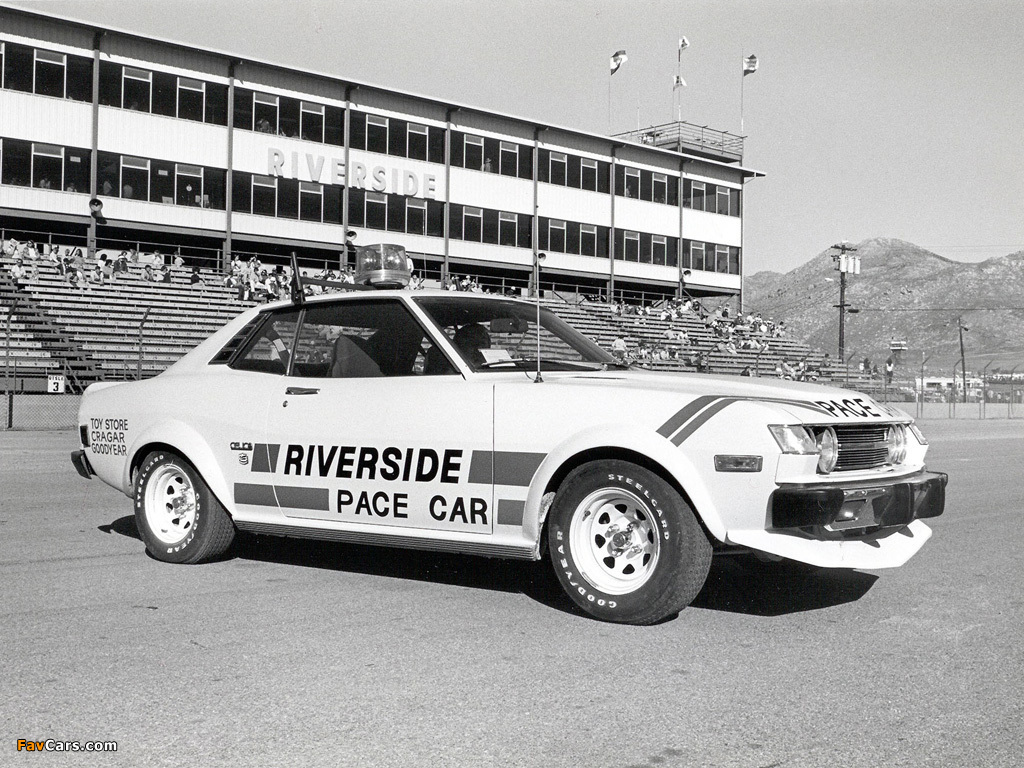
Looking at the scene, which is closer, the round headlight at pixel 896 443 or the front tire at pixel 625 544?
the front tire at pixel 625 544

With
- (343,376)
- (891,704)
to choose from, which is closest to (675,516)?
(891,704)

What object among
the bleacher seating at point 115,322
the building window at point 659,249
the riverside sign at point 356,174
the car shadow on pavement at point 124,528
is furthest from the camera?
the building window at point 659,249

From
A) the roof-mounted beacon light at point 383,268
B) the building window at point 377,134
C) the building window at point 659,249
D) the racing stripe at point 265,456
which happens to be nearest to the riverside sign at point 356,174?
the building window at point 377,134

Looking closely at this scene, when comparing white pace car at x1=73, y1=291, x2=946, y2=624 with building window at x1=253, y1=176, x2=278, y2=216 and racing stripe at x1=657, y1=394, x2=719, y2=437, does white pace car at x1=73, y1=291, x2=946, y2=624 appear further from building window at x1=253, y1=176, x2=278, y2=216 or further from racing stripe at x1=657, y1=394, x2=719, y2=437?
building window at x1=253, y1=176, x2=278, y2=216

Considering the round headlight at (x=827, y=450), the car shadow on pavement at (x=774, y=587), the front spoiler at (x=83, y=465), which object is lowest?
the car shadow on pavement at (x=774, y=587)

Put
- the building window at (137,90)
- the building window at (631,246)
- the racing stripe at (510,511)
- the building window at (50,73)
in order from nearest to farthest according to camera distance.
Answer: the racing stripe at (510,511)
the building window at (50,73)
the building window at (137,90)
the building window at (631,246)

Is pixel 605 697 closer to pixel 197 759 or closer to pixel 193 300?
pixel 197 759

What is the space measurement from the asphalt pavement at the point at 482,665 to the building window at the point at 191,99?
104 feet

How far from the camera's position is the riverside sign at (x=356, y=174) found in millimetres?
38875

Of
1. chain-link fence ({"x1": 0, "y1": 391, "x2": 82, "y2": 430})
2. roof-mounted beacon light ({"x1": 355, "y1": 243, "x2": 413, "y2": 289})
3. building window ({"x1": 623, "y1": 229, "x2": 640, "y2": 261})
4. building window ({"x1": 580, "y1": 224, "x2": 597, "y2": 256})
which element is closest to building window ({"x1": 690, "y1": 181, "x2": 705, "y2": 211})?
building window ({"x1": 623, "y1": 229, "x2": 640, "y2": 261})

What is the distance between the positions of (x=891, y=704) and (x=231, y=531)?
4135mm

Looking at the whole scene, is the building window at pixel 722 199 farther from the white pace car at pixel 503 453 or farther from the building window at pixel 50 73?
the white pace car at pixel 503 453

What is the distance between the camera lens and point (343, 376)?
6.41 metres

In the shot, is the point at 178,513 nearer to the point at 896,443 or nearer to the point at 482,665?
the point at 482,665
